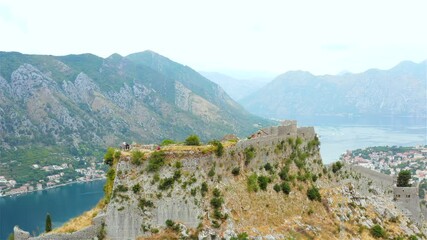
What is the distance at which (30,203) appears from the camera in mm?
128250

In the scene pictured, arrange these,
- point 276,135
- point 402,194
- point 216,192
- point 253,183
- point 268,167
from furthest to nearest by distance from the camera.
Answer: point 402,194 → point 276,135 → point 268,167 → point 253,183 → point 216,192

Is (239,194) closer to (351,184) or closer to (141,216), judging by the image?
(141,216)

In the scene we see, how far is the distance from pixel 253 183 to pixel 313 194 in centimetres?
649

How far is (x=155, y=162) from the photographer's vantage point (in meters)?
33.1

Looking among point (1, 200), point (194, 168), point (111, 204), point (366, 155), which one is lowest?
point (1, 200)

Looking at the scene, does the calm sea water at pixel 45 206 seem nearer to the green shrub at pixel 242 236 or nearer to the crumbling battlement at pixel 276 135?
the crumbling battlement at pixel 276 135

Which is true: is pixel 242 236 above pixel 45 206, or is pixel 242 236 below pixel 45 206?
above

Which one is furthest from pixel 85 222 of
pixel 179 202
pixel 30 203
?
pixel 30 203

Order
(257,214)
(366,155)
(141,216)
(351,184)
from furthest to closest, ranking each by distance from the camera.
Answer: (366,155)
(351,184)
(257,214)
(141,216)

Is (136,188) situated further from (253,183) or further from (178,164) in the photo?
(253,183)

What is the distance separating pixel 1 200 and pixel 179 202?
115 m

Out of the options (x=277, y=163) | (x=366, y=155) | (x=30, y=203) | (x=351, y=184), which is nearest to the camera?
(x=277, y=163)

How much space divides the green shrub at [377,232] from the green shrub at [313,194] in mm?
5051

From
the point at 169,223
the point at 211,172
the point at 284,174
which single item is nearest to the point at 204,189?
the point at 211,172
